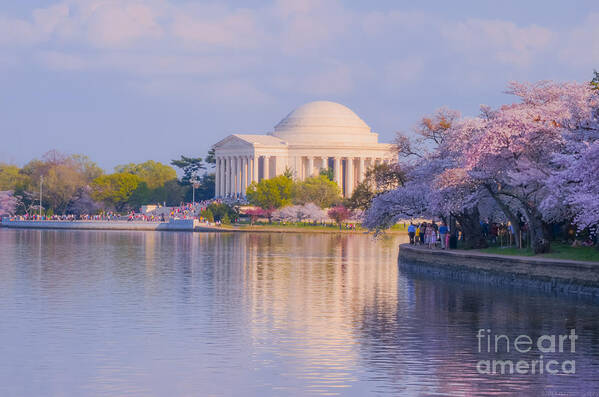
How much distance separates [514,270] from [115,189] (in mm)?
140231

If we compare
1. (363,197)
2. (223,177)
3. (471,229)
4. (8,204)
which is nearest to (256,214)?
(8,204)

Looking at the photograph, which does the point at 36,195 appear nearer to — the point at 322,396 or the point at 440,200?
the point at 440,200

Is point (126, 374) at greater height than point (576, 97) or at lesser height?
lesser

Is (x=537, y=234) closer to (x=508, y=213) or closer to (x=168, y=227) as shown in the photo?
(x=508, y=213)

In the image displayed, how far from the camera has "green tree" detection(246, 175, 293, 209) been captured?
5773 inches

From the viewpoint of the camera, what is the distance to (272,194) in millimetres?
146250

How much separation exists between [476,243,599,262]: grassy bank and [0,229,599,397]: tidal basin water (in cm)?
410

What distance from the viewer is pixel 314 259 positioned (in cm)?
5747

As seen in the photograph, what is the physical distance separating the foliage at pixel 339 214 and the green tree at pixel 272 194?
991 cm

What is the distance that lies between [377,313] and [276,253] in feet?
118

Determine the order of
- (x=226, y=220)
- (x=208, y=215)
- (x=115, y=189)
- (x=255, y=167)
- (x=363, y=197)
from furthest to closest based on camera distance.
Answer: (x=255, y=167) → (x=115, y=189) → (x=208, y=215) → (x=226, y=220) → (x=363, y=197)

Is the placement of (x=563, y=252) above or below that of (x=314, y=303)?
above

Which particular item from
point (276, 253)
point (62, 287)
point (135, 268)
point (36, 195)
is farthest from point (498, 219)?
point (36, 195)

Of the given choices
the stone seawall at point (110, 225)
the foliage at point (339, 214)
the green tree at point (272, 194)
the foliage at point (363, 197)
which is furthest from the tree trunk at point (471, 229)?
the green tree at point (272, 194)
